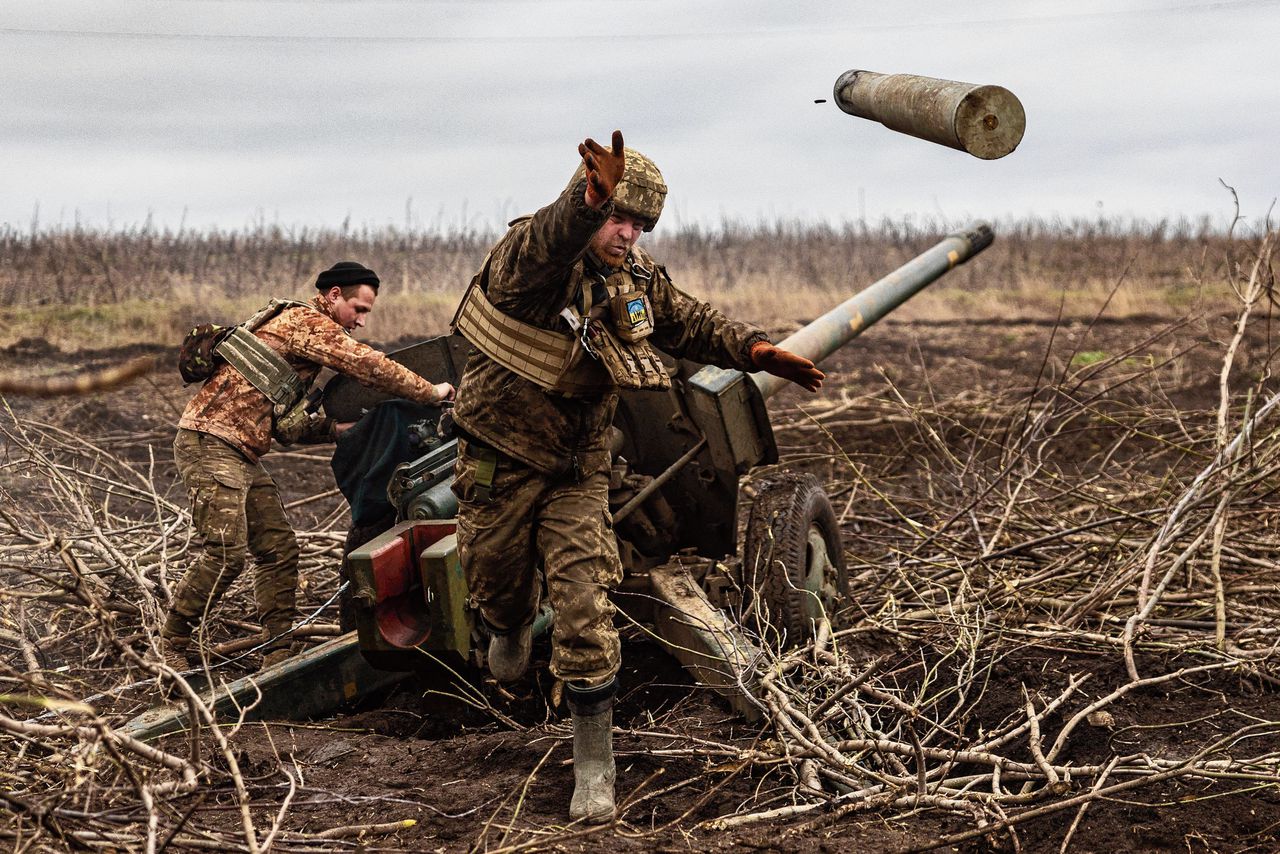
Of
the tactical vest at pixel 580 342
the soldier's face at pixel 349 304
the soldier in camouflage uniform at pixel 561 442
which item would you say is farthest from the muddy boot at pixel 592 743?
the soldier's face at pixel 349 304

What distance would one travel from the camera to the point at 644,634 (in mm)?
5578

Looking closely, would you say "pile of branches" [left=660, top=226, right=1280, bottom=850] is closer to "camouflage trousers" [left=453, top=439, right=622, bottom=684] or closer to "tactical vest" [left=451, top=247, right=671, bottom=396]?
"camouflage trousers" [left=453, top=439, right=622, bottom=684]

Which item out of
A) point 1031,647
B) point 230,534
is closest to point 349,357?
point 230,534

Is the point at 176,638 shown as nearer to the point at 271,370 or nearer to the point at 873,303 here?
the point at 271,370

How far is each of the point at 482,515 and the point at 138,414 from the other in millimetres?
8292

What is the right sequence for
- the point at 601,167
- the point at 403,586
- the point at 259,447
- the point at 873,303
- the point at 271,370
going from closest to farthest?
1. the point at 601,167
2. the point at 403,586
3. the point at 271,370
4. the point at 259,447
5. the point at 873,303

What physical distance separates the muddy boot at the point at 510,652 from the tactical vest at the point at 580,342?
3.08 feet

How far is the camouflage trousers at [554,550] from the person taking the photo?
3992 mm

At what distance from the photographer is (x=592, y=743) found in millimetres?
3963

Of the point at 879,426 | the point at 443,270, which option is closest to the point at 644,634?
the point at 879,426

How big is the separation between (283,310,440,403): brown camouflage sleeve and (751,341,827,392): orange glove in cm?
150

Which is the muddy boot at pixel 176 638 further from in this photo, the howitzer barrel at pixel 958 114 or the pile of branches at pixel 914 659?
the howitzer barrel at pixel 958 114

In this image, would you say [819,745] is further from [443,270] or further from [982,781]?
[443,270]

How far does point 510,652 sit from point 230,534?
1.56 m
